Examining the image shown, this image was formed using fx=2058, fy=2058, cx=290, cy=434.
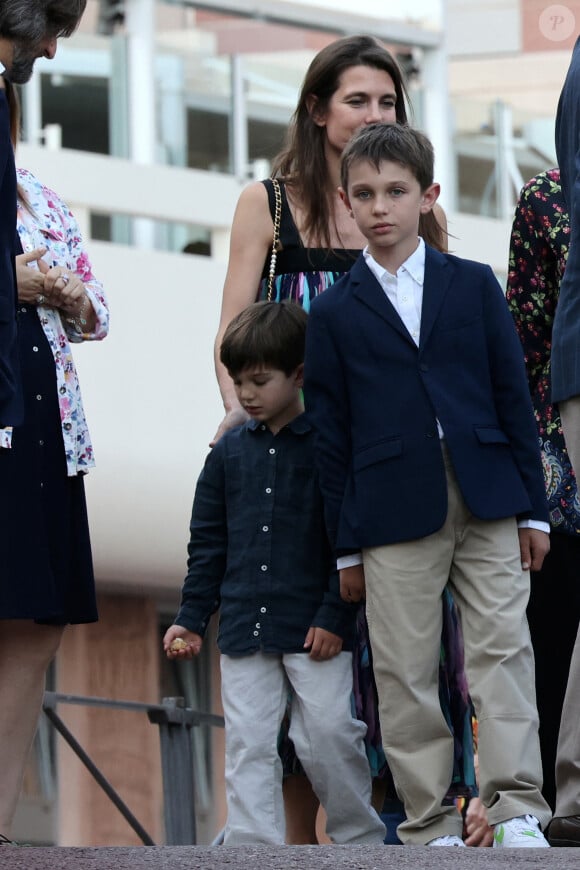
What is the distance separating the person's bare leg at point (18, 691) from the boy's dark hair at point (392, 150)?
48.3 inches

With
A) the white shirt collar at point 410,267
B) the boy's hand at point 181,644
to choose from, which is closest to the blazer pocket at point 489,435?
the white shirt collar at point 410,267

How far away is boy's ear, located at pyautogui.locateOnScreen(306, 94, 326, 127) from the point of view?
522 cm

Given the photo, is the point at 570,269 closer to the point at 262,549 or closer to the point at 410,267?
the point at 410,267

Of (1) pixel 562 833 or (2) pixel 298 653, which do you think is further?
(2) pixel 298 653

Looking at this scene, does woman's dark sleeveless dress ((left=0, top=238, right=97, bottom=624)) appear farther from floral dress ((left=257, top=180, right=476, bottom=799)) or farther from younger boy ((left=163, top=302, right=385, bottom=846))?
floral dress ((left=257, top=180, right=476, bottom=799))

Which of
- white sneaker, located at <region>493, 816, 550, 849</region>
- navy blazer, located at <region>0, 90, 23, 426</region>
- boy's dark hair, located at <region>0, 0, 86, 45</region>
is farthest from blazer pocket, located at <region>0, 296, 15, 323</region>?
white sneaker, located at <region>493, 816, 550, 849</region>

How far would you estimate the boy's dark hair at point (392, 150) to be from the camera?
15.1 ft

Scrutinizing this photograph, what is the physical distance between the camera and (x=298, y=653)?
4754 mm

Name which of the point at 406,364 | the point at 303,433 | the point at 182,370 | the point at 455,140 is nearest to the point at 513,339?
the point at 406,364

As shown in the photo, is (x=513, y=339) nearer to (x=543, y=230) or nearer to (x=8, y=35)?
(x=543, y=230)

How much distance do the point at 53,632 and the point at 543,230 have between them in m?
1.62

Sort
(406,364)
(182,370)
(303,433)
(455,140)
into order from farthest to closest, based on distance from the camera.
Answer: (455,140) < (182,370) < (303,433) < (406,364)

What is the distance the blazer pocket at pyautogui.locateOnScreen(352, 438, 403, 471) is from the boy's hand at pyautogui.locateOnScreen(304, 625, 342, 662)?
1.45 ft

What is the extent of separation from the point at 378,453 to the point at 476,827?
132 cm
